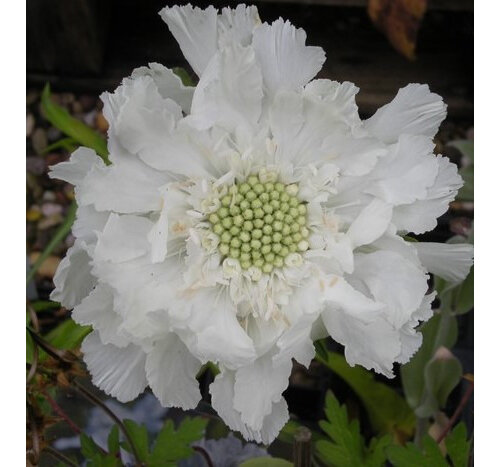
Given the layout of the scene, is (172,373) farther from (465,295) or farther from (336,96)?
(465,295)

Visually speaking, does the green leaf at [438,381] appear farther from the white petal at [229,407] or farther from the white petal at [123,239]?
the white petal at [123,239]

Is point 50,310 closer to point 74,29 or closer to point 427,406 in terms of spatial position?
point 74,29

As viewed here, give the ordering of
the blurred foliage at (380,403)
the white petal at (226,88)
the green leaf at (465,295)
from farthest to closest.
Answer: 1. the blurred foliage at (380,403)
2. the green leaf at (465,295)
3. the white petal at (226,88)

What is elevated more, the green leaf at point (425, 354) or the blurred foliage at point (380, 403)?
the green leaf at point (425, 354)

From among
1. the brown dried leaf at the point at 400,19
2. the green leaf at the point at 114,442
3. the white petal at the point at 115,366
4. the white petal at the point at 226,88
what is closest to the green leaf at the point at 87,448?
the green leaf at the point at 114,442

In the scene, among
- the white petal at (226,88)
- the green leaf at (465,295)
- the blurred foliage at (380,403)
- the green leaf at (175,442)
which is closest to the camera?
the white petal at (226,88)

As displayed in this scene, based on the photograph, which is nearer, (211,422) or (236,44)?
(236,44)

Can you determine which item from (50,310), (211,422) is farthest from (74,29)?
(211,422)
